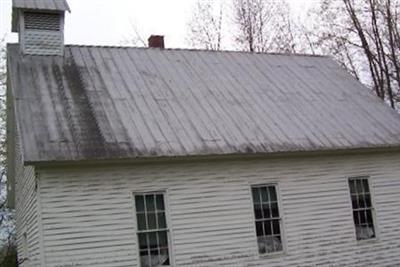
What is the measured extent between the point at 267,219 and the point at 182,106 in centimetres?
364

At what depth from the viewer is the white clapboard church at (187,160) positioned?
12992 mm

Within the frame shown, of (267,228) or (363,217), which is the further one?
(363,217)

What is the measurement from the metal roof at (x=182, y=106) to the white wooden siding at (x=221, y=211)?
577mm

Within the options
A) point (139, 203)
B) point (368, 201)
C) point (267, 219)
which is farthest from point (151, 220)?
point (368, 201)

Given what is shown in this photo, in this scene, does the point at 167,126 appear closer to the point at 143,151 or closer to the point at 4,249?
the point at 143,151

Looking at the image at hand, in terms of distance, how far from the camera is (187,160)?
555 inches

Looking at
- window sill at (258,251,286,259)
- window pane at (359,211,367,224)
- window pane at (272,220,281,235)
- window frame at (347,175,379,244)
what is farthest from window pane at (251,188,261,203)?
window pane at (359,211,367,224)

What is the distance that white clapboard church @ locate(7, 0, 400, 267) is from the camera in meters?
13.0

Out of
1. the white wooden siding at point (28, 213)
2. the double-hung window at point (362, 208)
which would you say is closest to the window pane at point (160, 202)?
the white wooden siding at point (28, 213)

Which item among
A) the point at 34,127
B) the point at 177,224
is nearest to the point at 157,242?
the point at 177,224

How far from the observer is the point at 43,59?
16.3 metres

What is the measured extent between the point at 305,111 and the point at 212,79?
2863mm

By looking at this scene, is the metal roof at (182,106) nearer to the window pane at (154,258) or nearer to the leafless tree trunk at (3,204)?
the window pane at (154,258)

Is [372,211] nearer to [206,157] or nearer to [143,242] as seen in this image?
[206,157]
